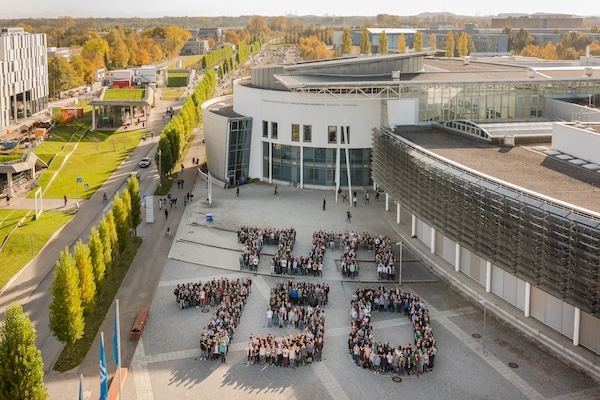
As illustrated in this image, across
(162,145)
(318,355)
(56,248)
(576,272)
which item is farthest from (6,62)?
(576,272)

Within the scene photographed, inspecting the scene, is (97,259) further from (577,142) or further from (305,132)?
(305,132)

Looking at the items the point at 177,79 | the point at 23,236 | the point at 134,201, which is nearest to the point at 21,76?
the point at 177,79

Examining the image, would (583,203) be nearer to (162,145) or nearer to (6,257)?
(6,257)

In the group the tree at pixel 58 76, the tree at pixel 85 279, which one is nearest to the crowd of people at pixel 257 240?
the tree at pixel 85 279

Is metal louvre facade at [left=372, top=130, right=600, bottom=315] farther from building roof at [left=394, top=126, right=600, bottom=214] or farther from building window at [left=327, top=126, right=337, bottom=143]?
building window at [left=327, top=126, right=337, bottom=143]

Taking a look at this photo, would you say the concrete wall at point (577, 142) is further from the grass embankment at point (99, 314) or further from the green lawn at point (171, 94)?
the green lawn at point (171, 94)

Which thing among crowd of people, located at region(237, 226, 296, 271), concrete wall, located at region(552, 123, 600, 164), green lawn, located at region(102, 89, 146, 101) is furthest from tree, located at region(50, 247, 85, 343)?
green lawn, located at region(102, 89, 146, 101)
